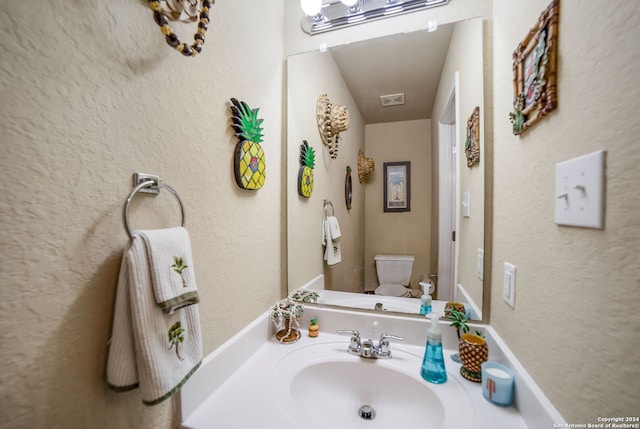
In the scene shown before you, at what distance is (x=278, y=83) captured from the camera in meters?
1.13

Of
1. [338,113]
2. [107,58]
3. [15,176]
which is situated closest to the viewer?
[15,176]

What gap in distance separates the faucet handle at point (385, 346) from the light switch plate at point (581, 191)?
66 centimetres

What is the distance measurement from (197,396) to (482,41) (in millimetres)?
1413

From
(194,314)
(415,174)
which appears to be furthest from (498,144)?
(194,314)

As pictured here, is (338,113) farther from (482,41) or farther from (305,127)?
(482,41)

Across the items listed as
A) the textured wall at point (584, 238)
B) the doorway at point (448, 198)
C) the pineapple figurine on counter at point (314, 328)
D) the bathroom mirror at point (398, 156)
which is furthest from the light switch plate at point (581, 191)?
the pineapple figurine on counter at point (314, 328)

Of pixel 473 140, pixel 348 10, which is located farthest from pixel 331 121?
pixel 473 140

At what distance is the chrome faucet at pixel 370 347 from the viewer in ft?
2.93

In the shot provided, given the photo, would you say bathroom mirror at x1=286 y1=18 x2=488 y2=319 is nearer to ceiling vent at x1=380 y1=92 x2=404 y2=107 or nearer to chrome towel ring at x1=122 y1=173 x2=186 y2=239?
ceiling vent at x1=380 y1=92 x2=404 y2=107

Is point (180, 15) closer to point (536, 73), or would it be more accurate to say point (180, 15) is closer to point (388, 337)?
point (536, 73)

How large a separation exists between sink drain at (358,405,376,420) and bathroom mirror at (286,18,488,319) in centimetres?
37

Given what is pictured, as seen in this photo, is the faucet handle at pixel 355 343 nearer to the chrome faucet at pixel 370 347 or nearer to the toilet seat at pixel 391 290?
the chrome faucet at pixel 370 347

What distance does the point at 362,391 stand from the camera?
2.84 ft

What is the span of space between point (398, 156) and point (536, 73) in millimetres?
549
